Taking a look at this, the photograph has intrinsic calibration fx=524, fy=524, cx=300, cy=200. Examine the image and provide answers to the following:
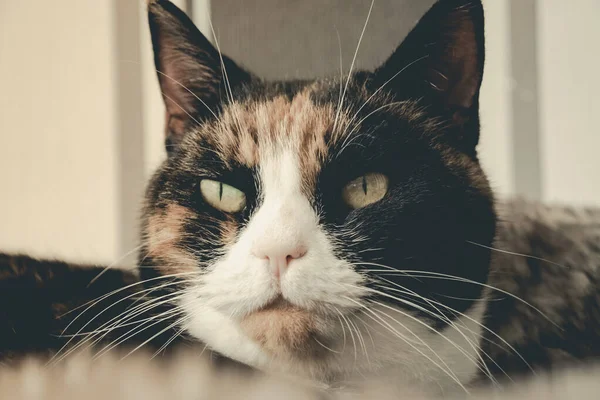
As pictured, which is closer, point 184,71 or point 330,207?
point 330,207

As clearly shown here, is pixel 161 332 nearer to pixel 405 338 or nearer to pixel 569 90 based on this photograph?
pixel 405 338

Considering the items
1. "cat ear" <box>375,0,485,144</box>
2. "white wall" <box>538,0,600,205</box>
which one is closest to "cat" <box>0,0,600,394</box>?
"cat ear" <box>375,0,485,144</box>

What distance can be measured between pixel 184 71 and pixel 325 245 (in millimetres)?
277

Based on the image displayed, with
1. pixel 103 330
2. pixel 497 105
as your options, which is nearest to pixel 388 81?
pixel 497 105

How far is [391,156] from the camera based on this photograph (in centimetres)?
52

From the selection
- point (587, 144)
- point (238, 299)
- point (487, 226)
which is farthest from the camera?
point (587, 144)

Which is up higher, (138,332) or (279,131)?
(279,131)

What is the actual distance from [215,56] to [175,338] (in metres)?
0.31

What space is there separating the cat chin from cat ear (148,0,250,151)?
231mm

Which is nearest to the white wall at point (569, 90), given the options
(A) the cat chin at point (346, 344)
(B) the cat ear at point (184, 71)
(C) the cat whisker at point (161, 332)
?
(A) the cat chin at point (346, 344)

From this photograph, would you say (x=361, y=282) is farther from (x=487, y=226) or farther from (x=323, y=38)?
(x=323, y=38)

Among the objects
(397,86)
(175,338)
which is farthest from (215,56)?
(175,338)

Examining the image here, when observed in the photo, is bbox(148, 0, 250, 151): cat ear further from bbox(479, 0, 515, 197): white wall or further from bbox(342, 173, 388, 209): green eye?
bbox(479, 0, 515, 197): white wall

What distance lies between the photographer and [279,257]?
0.44 m
